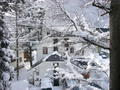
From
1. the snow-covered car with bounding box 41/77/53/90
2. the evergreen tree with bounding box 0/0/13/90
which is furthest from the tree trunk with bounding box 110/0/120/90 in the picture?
the snow-covered car with bounding box 41/77/53/90

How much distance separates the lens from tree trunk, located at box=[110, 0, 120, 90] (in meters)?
1.63

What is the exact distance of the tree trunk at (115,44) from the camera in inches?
64.2

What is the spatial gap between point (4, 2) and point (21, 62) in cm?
2255

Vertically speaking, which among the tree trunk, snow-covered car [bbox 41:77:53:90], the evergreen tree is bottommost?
snow-covered car [bbox 41:77:53:90]

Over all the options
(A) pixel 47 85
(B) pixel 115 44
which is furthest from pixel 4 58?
(B) pixel 115 44

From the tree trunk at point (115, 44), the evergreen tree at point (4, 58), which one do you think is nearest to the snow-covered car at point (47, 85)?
the evergreen tree at point (4, 58)

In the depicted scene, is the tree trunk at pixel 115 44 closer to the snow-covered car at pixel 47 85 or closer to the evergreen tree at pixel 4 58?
the evergreen tree at pixel 4 58

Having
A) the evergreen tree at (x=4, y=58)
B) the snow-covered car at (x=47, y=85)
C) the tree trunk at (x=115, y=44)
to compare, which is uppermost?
the tree trunk at (x=115, y=44)

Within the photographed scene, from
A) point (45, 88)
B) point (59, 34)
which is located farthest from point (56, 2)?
point (45, 88)

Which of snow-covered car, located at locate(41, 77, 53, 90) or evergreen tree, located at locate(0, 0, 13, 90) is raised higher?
evergreen tree, located at locate(0, 0, 13, 90)

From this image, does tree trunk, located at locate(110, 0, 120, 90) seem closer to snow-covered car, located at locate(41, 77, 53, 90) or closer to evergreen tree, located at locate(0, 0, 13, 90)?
evergreen tree, located at locate(0, 0, 13, 90)

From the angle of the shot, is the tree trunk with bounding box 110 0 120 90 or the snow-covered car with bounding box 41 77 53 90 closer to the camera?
the tree trunk with bounding box 110 0 120 90

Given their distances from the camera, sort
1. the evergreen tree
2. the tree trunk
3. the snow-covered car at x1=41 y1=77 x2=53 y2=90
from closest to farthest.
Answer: the tree trunk
the evergreen tree
the snow-covered car at x1=41 y1=77 x2=53 y2=90

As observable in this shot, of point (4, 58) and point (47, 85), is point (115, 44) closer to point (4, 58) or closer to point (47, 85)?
point (4, 58)
